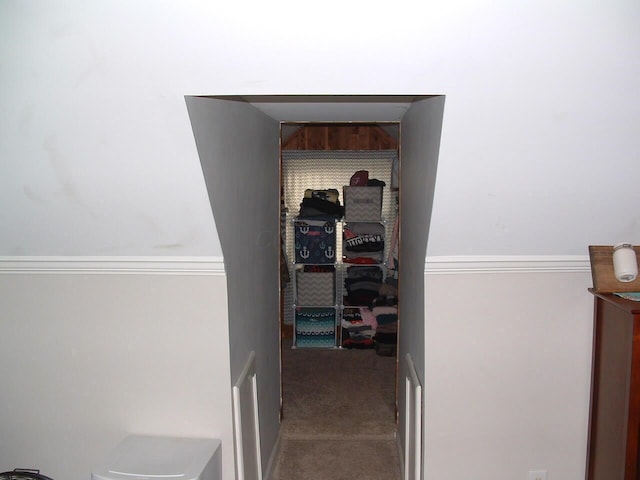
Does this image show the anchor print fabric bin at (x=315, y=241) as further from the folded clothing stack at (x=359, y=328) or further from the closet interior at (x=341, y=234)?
the folded clothing stack at (x=359, y=328)

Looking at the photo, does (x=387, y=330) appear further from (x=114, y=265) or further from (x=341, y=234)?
(x=114, y=265)

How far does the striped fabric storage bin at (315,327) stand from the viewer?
220 inches

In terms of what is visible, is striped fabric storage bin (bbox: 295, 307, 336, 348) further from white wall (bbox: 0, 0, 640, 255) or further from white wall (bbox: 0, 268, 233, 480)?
white wall (bbox: 0, 0, 640, 255)

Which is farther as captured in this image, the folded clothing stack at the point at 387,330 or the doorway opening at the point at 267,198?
the folded clothing stack at the point at 387,330

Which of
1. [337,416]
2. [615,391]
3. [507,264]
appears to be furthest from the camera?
[337,416]

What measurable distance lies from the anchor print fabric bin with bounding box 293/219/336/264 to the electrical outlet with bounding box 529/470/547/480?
3.19m

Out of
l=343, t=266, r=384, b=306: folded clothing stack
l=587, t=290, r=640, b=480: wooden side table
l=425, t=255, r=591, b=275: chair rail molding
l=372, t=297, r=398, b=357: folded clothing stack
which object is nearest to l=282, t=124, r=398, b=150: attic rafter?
l=343, t=266, r=384, b=306: folded clothing stack

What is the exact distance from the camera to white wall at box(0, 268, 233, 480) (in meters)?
2.48

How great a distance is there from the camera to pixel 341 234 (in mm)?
5719

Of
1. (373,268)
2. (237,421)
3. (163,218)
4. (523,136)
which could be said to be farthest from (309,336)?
(523,136)

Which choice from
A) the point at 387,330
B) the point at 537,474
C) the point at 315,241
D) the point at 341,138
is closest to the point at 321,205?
the point at 315,241

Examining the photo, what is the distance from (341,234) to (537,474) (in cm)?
346

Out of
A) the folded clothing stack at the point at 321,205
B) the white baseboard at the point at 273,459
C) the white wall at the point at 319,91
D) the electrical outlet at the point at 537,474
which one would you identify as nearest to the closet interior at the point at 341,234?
the folded clothing stack at the point at 321,205

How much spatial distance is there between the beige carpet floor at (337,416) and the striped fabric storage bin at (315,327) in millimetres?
96
